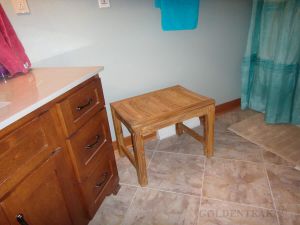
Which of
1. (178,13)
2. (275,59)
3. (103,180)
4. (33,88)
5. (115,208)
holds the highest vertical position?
(178,13)

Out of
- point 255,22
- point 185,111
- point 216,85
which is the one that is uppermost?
point 255,22

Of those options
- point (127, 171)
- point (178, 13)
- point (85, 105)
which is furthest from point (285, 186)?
point (178, 13)

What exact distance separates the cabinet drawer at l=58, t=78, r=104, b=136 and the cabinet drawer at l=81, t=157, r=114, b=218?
0.30 meters

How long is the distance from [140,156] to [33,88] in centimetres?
70

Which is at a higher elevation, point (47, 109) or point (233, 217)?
point (47, 109)

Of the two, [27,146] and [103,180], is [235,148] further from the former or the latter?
[27,146]

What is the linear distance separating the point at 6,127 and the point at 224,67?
1.93 m

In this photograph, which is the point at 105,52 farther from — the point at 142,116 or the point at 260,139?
the point at 260,139

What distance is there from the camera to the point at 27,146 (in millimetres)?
741

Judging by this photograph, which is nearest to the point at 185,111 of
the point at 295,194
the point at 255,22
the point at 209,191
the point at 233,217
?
the point at 209,191

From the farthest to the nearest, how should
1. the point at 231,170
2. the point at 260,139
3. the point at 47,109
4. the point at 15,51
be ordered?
the point at 260,139 < the point at 231,170 < the point at 15,51 < the point at 47,109

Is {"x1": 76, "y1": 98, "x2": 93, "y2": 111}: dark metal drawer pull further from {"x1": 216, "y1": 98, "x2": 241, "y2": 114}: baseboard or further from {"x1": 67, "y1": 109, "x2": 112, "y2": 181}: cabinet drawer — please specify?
{"x1": 216, "y1": 98, "x2": 241, "y2": 114}: baseboard

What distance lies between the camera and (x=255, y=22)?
1.95m

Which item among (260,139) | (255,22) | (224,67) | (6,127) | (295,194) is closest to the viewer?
(6,127)
